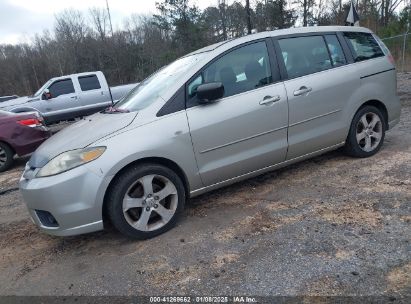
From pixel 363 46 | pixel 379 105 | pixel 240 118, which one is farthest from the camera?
pixel 379 105

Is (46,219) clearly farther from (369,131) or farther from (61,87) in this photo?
(61,87)

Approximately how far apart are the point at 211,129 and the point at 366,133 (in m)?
2.40

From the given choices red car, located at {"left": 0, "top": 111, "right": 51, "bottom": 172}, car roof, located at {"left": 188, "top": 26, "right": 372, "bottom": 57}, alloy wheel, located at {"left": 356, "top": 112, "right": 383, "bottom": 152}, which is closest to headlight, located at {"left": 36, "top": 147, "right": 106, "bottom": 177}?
car roof, located at {"left": 188, "top": 26, "right": 372, "bottom": 57}

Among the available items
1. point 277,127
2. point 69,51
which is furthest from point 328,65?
point 69,51

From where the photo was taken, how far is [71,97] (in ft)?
44.1

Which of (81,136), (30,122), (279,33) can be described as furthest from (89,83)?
(81,136)

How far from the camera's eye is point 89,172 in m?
3.44

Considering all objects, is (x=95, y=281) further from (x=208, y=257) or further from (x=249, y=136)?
(x=249, y=136)

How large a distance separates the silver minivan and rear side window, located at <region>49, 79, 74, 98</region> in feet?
31.6

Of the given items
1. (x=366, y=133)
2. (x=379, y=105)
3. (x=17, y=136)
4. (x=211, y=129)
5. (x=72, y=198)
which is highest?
(x=211, y=129)

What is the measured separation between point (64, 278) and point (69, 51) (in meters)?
39.0

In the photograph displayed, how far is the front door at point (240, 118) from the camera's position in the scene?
3980mm

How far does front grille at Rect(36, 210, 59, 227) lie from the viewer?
3600mm

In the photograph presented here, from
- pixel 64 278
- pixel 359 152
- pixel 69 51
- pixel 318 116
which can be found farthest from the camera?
pixel 69 51
